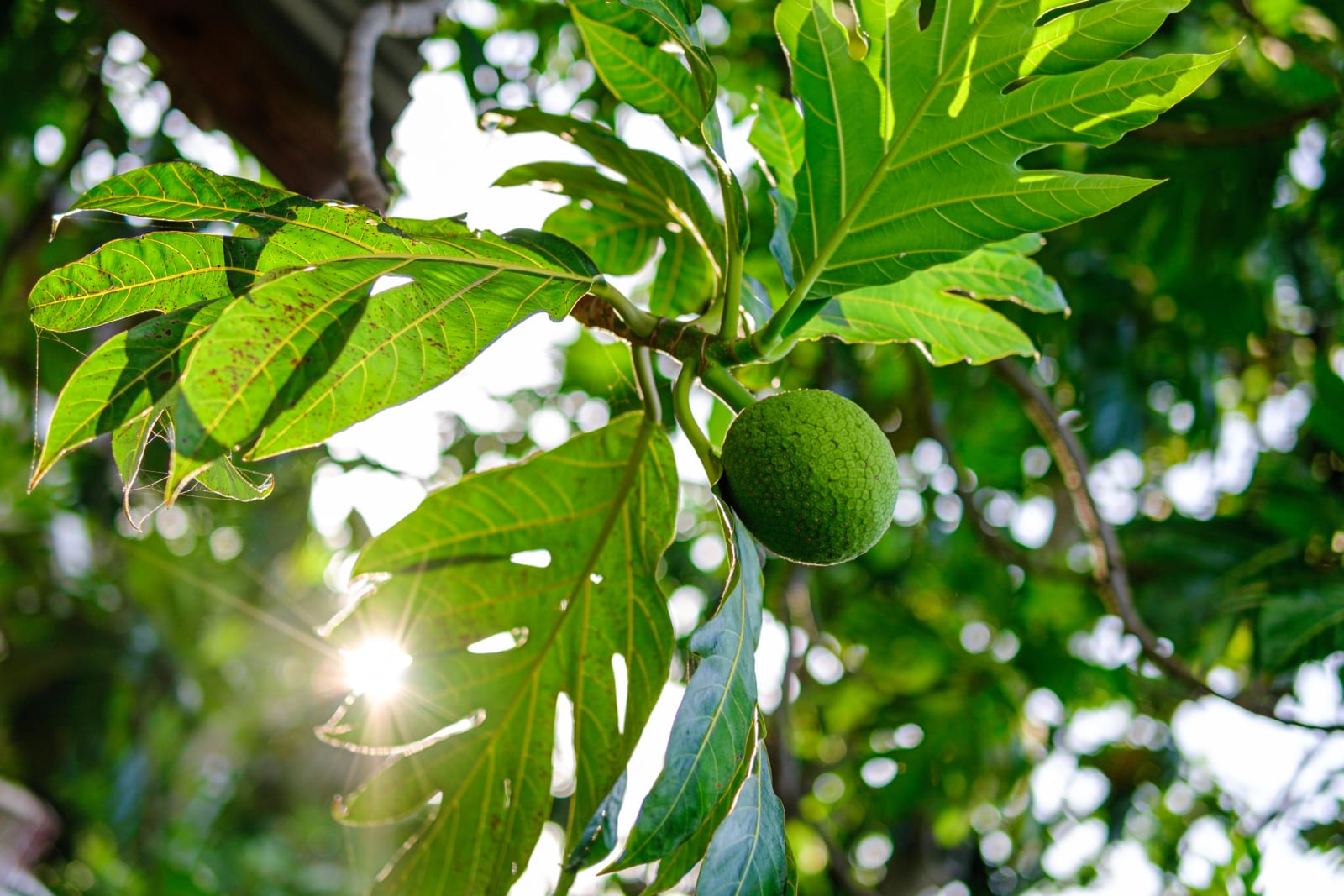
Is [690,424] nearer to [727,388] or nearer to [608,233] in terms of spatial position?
A: [727,388]

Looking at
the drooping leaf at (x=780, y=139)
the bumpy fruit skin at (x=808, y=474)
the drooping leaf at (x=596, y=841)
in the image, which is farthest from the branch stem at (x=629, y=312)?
the drooping leaf at (x=596, y=841)

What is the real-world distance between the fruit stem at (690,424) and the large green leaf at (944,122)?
0.17 meters

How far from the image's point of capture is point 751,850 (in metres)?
0.82

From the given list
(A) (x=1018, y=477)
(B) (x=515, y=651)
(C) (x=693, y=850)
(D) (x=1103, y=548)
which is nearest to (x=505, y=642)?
(B) (x=515, y=651)

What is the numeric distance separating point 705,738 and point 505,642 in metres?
0.39

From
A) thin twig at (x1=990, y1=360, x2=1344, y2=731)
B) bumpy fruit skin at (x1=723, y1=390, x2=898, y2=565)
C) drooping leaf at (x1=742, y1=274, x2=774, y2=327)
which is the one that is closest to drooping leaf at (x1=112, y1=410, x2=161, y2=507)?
bumpy fruit skin at (x1=723, y1=390, x2=898, y2=565)

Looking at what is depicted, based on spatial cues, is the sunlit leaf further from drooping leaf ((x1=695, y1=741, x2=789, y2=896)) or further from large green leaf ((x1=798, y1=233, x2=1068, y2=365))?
drooping leaf ((x1=695, y1=741, x2=789, y2=896))

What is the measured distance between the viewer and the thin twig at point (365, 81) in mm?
1171

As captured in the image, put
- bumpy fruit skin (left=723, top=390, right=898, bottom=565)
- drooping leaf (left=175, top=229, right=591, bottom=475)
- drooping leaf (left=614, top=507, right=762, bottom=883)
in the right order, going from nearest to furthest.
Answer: drooping leaf (left=175, top=229, right=591, bottom=475) → drooping leaf (left=614, top=507, right=762, bottom=883) → bumpy fruit skin (left=723, top=390, right=898, bottom=565)

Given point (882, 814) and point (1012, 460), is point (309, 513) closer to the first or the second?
point (882, 814)

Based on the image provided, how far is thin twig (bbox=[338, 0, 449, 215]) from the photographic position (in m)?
1.17

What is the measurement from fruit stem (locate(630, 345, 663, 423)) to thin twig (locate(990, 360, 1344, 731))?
928 mm

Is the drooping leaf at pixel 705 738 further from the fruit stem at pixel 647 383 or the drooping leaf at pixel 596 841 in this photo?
the fruit stem at pixel 647 383

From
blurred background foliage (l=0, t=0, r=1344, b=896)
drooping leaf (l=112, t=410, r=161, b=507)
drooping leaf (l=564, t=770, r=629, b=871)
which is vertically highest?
drooping leaf (l=112, t=410, r=161, b=507)
